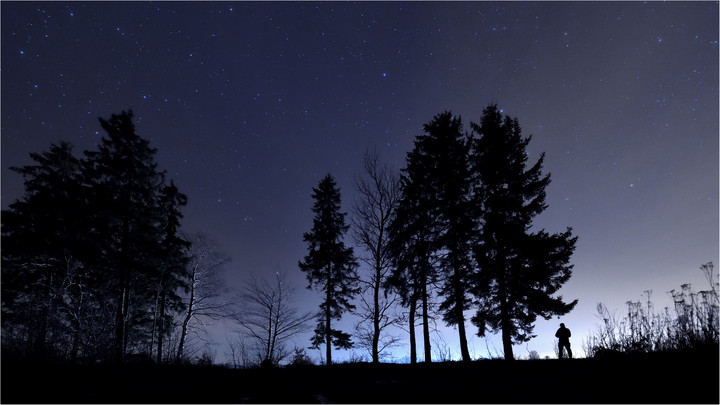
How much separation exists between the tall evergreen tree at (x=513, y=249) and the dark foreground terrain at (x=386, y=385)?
905cm

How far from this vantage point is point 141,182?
17844 mm

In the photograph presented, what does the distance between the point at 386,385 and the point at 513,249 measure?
1225 cm

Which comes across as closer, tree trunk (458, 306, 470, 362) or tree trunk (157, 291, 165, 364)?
tree trunk (458, 306, 470, 362)

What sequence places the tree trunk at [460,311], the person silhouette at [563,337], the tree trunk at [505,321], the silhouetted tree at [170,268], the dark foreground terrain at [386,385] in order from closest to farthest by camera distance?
the dark foreground terrain at [386,385]
the person silhouette at [563,337]
the tree trunk at [505,321]
the tree trunk at [460,311]
the silhouetted tree at [170,268]

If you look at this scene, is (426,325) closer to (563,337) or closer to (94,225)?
(563,337)

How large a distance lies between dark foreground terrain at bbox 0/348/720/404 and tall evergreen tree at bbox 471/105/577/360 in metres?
9.05

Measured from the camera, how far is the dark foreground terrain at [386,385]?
13.3 ft

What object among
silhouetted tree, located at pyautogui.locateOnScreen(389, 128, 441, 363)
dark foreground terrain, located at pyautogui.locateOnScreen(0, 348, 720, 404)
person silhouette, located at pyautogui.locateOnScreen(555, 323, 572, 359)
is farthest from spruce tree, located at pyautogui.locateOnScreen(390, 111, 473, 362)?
dark foreground terrain, located at pyautogui.locateOnScreen(0, 348, 720, 404)

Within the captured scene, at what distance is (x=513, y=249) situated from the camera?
15.5 meters

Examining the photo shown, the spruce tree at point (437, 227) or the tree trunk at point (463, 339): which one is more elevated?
the spruce tree at point (437, 227)

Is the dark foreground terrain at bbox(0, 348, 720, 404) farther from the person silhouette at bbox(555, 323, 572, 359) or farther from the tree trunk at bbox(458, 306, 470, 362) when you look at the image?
the tree trunk at bbox(458, 306, 470, 362)

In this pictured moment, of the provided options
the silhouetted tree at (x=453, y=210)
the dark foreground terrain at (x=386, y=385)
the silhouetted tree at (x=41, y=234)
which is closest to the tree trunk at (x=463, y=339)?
the silhouetted tree at (x=453, y=210)

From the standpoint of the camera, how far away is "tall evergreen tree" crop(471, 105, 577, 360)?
49.1ft

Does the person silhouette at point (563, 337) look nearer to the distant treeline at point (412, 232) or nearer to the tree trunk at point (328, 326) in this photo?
the distant treeline at point (412, 232)
